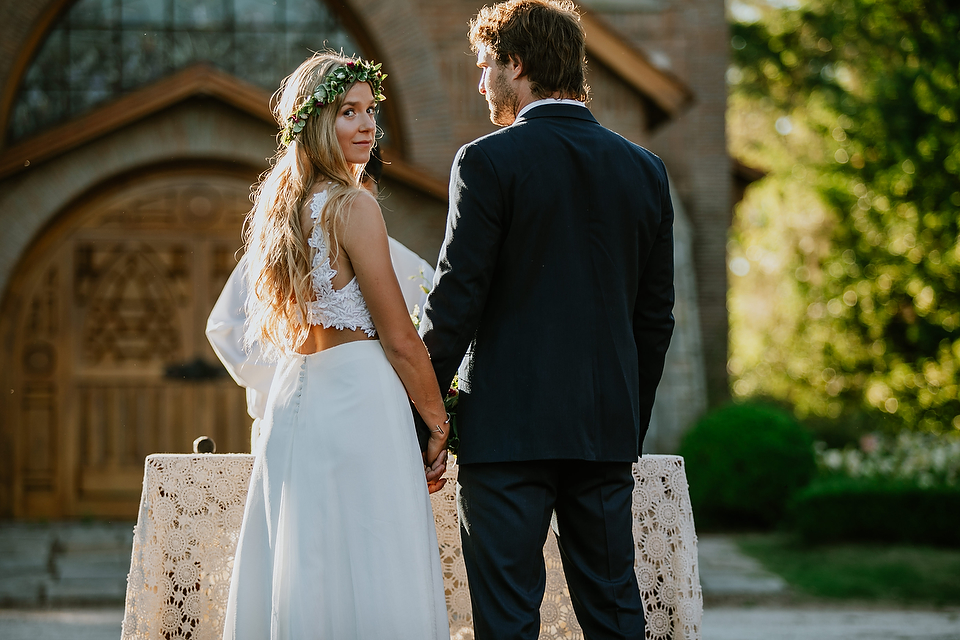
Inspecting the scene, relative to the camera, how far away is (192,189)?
998 cm

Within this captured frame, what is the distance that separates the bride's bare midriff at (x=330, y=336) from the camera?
125 inches

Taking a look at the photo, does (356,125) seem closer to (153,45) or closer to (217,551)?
(217,551)

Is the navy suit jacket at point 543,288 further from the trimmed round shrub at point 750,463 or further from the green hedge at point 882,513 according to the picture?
the trimmed round shrub at point 750,463

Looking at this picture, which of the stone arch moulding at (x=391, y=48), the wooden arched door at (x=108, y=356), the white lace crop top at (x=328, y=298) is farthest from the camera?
the stone arch moulding at (x=391, y=48)

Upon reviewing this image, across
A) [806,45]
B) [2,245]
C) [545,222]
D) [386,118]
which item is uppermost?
[806,45]

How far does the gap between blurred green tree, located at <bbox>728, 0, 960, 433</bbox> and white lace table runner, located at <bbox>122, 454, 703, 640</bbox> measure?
34.0 feet

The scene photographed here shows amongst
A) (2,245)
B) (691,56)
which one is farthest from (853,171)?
(2,245)

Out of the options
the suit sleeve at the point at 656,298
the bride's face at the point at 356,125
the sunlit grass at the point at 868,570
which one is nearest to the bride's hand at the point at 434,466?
the suit sleeve at the point at 656,298

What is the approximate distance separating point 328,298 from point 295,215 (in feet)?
0.95

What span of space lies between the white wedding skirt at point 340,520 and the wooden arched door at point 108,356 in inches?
282

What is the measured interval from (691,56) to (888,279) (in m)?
6.63

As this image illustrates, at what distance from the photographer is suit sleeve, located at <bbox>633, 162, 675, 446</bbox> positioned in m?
3.19

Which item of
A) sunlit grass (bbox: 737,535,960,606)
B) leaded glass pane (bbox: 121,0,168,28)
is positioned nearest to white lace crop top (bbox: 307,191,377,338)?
sunlit grass (bbox: 737,535,960,606)

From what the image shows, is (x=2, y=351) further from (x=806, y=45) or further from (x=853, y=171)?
(x=806, y=45)
